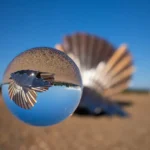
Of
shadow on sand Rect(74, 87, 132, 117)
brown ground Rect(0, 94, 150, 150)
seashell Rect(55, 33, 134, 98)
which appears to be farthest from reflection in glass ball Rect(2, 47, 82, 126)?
shadow on sand Rect(74, 87, 132, 117)

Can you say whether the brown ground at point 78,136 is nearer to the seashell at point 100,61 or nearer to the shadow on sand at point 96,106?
the shadow on sand at point 96,106

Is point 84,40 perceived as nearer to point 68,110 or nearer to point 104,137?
point 104,137

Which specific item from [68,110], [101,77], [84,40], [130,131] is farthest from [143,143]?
[84,40]

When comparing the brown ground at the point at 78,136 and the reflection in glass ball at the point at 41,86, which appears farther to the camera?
the brown ground at the point at 78,136

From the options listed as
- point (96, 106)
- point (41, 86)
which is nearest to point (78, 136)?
point (96, 106)

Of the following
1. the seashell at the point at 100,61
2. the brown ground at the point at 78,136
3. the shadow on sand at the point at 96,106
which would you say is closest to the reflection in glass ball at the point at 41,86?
the brown ground at the point at 78,136

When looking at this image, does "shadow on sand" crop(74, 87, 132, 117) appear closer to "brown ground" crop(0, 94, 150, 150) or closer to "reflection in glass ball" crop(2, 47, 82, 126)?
"brown ground" crop(0, 94, 150, 150)
